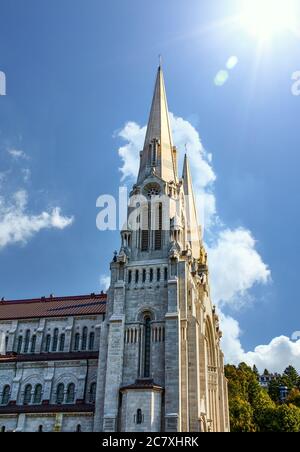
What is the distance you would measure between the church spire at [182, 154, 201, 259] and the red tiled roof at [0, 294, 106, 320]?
18781 millimetres

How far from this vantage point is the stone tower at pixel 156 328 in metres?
45.6

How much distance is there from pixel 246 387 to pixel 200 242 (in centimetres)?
2791

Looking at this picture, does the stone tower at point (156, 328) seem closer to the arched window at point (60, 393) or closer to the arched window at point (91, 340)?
the arched window at point (60, 393)

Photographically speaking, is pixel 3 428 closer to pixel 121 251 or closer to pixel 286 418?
pixel 121 251

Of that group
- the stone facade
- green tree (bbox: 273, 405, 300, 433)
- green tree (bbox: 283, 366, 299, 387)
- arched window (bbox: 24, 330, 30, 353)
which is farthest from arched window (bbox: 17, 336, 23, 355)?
green tree (bbox: 283, 366, 299, 387)

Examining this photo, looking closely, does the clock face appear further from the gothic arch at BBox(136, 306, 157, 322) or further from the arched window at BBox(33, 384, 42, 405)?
the arched window at BBox(33, 384, 42, 405)

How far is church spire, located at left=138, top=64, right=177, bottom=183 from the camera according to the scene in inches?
2430

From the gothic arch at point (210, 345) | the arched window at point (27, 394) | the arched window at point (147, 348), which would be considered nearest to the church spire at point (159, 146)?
the arched window at point (147, 348)

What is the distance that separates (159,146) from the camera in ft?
208

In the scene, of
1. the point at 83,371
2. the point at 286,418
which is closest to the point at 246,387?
the point at 286,418

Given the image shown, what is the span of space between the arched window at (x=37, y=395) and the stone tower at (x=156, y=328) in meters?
8.79

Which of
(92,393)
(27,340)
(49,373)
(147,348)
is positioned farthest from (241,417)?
(27,340)

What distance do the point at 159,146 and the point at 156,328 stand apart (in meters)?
25.0

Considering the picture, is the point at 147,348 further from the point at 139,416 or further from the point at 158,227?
the point at 158,227
